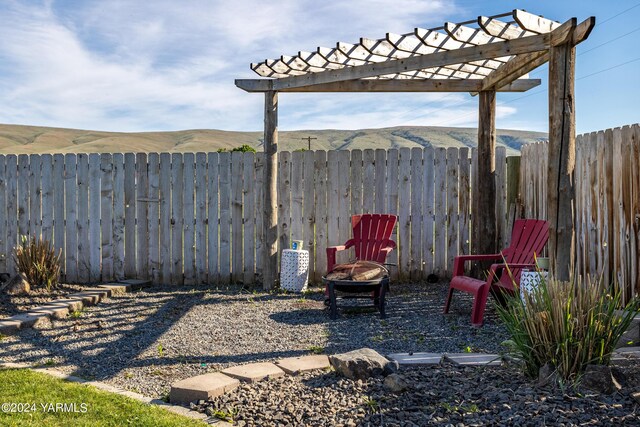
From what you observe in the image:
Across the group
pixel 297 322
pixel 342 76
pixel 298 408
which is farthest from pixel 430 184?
pixel 298 408

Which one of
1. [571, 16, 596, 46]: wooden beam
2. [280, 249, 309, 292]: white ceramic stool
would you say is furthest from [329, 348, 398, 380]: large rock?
[280, 249, 309, 292]: white ceramic stool

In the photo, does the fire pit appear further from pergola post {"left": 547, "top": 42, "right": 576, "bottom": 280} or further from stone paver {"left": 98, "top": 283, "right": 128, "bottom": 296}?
stone paver {"left": 98, "top": 283, "right": 128, "bottom": 296}

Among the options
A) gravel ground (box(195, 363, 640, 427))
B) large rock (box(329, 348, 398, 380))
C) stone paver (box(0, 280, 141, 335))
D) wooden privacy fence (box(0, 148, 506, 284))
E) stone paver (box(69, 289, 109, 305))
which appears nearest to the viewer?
gravel ground (box(195, 363, 640, 427))

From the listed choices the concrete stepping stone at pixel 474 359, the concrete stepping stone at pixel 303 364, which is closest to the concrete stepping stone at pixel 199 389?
the concrete stepping stone at pixel 303 364

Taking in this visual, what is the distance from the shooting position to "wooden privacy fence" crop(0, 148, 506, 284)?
7.45 meters

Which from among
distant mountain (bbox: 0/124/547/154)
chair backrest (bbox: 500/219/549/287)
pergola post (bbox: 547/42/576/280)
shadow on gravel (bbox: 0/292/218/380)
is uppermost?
distant mountain (bbox: 0/124/547/154)

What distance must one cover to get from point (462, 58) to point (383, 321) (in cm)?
259

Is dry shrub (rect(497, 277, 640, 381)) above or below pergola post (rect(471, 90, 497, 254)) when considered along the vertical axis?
below

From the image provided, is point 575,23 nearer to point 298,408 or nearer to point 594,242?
A: point 594,242

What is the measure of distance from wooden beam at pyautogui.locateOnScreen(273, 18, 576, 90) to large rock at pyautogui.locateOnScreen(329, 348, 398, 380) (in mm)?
3099

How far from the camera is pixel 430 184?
7.54 m

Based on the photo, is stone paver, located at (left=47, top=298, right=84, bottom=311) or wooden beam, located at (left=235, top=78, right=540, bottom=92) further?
wooden beam, located at (left=235, top=78, right=540, bottom=92)

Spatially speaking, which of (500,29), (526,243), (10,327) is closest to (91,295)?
(10,327)

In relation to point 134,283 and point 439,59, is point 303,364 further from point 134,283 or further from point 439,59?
point 134,283
